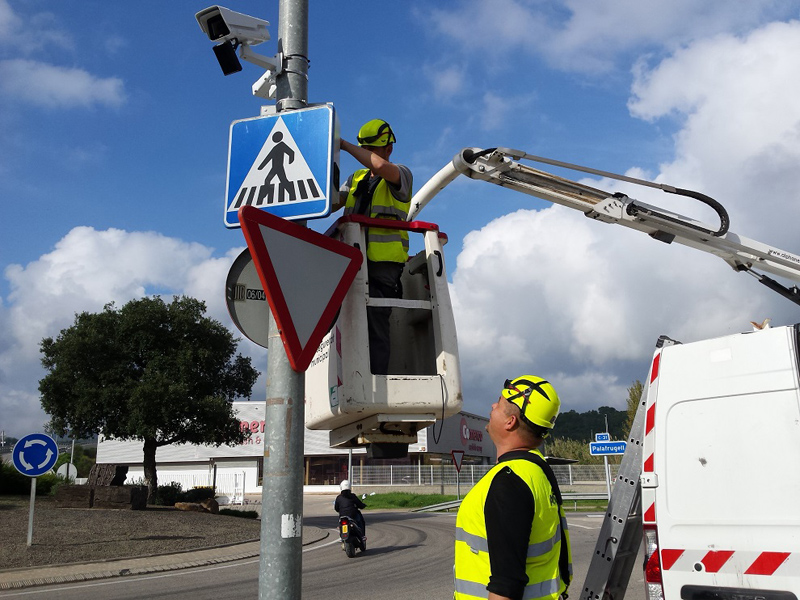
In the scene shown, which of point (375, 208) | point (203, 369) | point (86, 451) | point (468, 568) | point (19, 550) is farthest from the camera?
point (86, 451)

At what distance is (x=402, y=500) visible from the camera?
3891cm

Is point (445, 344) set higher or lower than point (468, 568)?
higher

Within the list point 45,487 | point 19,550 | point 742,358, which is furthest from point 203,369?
point 742,358

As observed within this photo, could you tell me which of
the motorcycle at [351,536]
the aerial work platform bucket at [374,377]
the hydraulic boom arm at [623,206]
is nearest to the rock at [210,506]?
the motorcycle at [351,536]

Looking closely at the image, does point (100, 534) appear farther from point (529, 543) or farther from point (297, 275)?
point (529, 543)

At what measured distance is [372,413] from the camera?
12.0 ft

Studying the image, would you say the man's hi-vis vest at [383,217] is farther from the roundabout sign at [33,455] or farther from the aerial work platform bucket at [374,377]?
the roundabout sign at [33,455]

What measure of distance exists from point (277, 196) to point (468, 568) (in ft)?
6.54

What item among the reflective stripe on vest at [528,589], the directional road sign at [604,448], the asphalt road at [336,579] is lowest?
the asphalt road at [336,579]

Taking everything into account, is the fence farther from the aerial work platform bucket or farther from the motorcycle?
the aerial work platform bucket

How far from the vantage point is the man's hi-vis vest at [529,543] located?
8.37 feet

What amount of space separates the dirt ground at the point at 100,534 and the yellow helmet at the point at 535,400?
12198 millimetres

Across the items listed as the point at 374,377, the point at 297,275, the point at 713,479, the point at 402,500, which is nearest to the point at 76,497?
the point at 402,500

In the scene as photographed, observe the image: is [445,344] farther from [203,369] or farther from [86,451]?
[86,451]
